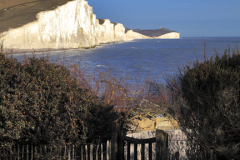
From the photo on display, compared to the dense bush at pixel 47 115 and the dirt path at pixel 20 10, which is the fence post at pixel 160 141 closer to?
the dense bush at pixel 47 115

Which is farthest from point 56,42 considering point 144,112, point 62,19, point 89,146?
point 89,146

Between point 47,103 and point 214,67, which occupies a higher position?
point 214,67

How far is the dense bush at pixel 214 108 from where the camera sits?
13.1 feet

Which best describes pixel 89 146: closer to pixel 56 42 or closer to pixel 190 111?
pixel 190 111

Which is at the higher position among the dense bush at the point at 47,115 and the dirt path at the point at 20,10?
the dirt path at the point at 20,10

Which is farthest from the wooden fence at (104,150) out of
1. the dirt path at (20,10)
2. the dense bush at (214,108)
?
the dirt path at (20,10)

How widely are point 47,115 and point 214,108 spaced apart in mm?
2907

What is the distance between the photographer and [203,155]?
427 centimetres

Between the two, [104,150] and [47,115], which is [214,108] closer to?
[104,150]

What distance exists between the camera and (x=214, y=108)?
4.11 meters

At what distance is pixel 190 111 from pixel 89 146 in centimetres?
188

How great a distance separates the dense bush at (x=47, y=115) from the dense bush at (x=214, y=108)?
139cm

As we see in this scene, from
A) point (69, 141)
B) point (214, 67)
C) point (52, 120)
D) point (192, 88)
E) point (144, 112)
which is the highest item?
point (214, 67)

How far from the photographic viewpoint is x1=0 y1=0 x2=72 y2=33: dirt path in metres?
54.9
